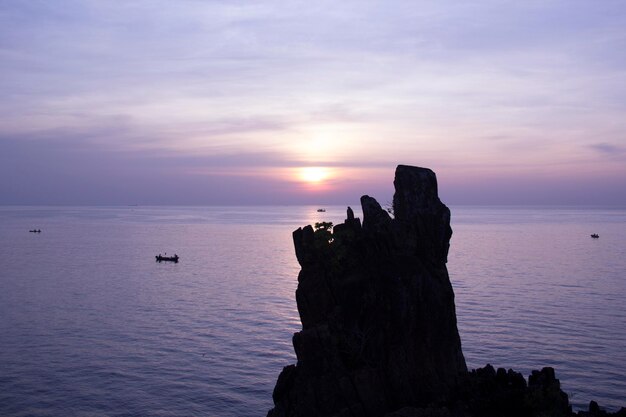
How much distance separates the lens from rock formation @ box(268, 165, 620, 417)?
39.7 m

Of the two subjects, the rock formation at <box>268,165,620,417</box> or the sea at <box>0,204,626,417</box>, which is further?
the sea at <box>0,204,626,417</box>

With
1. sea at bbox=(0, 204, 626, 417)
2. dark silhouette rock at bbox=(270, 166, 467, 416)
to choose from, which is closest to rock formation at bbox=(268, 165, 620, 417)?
dark silhouette rock at bbox=(270, 166, 467, 416)

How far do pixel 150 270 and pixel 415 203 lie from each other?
117110mm

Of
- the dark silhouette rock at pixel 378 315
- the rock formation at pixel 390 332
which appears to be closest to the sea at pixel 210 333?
the rock formation at pixel 390 332

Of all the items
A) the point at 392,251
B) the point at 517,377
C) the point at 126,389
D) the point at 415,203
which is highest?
the point at 415,203

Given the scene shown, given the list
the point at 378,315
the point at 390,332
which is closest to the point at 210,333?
the point at 378,315

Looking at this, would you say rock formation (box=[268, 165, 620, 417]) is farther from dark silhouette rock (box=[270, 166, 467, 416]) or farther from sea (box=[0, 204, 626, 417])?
sea (box=[0, 204, 626, 417])

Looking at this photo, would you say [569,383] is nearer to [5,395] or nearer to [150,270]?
[5,395]

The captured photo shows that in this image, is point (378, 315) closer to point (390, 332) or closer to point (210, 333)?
point (390, 332)

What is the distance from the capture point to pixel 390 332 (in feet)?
138

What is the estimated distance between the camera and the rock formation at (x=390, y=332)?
39719mm

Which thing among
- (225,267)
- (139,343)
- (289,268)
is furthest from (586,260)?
(139,343)

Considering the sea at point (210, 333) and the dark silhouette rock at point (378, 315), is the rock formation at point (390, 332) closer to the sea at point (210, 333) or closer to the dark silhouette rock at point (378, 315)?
the dark silhouette rock at point (378, 315)

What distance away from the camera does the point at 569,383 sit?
Result: 184 feet
